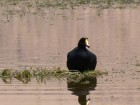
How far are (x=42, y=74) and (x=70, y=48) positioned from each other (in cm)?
593

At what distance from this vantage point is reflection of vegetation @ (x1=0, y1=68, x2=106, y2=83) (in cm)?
1572

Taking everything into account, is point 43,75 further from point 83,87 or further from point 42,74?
point 83,87

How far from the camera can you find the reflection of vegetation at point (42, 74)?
15724 mm

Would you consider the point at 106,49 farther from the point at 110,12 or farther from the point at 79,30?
the point at 110,12

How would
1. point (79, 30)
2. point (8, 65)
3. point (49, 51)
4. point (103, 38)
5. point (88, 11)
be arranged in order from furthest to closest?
point (88, 11) < point (79, 30) < point (103, 38) < point (49, 51) < point (8, 65)

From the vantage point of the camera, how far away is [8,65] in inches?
692

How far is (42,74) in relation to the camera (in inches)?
626

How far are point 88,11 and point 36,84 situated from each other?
25.0 metres

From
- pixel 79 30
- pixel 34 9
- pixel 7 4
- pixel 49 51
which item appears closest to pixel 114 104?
pixel 49 51

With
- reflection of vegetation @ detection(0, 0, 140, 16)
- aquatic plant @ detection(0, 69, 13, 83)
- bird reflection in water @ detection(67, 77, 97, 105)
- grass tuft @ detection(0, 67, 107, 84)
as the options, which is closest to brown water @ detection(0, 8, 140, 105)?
bird reflection in water @ detection(67, 77, 97, 105)

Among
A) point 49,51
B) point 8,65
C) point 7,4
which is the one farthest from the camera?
point 7,4

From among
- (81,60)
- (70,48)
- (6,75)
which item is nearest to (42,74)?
(6,75)

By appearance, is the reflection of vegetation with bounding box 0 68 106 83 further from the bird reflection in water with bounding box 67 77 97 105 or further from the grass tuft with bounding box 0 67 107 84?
the bird reflection in water with bounding box 67 77 97 105

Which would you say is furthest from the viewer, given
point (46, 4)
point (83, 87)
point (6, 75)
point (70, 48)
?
point (46, 4)
